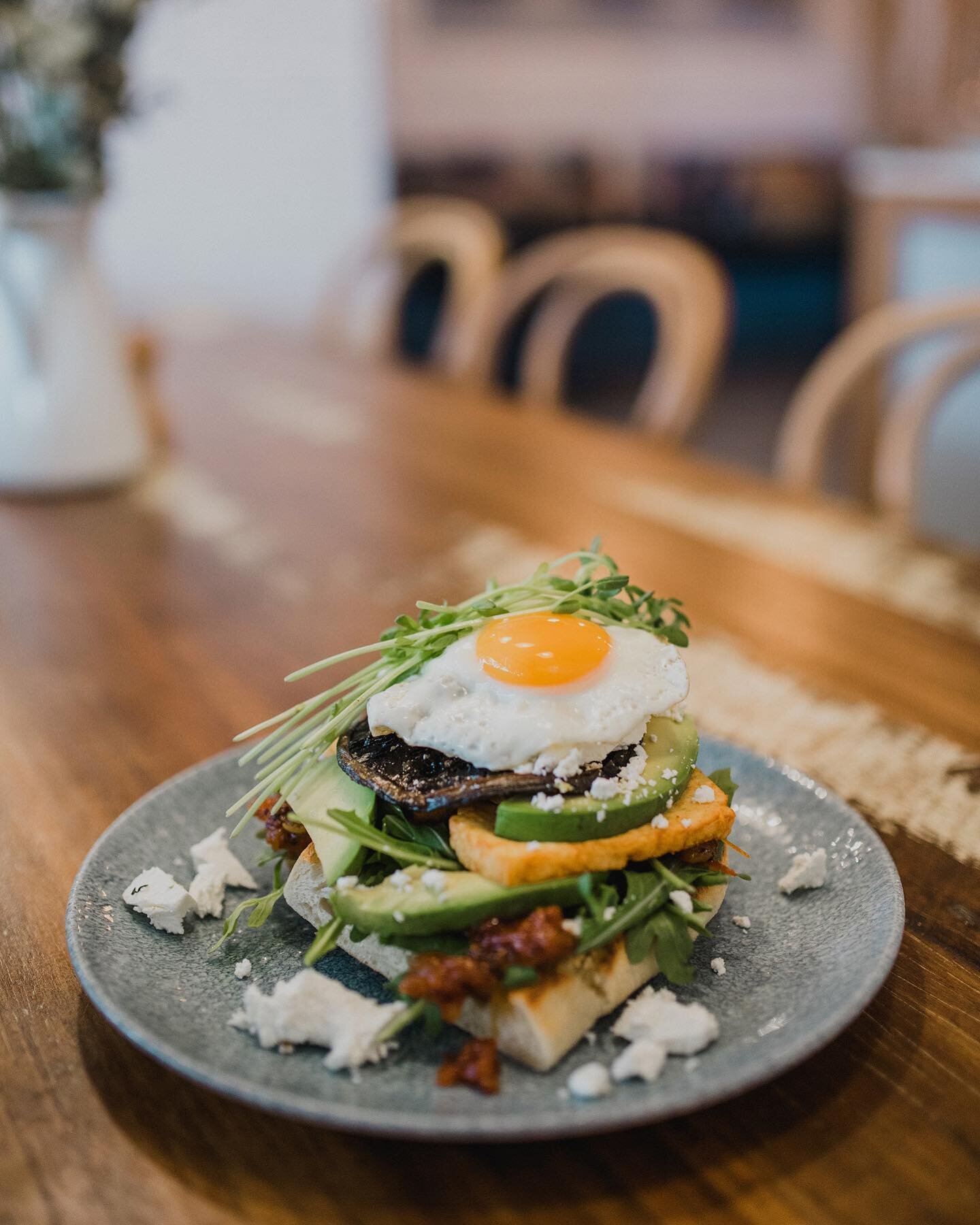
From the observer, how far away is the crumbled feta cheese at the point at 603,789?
2.17 ft

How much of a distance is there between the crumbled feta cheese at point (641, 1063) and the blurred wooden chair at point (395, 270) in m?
2.61

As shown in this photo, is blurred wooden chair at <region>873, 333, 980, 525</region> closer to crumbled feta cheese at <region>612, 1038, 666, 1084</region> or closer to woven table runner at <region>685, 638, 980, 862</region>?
woven table runner at <region>685, 638, 980, 862</region>

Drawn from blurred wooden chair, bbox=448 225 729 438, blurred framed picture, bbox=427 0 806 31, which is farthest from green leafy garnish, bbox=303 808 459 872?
blurred framed picture, bbox=427 0 806 31

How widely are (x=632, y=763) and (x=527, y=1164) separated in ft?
0.81

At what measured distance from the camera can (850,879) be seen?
2.41ft

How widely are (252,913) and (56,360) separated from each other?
1304 millimetres

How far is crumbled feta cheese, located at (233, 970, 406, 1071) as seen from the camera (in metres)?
0.59

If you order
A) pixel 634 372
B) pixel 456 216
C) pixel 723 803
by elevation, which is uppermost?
pixel 456 216

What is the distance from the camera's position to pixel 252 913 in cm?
73

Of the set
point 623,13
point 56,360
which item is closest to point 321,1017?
point 56,360

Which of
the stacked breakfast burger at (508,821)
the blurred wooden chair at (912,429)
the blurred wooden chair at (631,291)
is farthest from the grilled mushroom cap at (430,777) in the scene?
the blurred wooden chair at (631,291)

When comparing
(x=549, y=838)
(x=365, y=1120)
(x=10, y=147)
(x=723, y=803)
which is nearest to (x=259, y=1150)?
(x=365, y=1120)

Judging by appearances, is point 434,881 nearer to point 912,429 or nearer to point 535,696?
point 535,696

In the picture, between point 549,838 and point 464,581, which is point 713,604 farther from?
point 549,838
